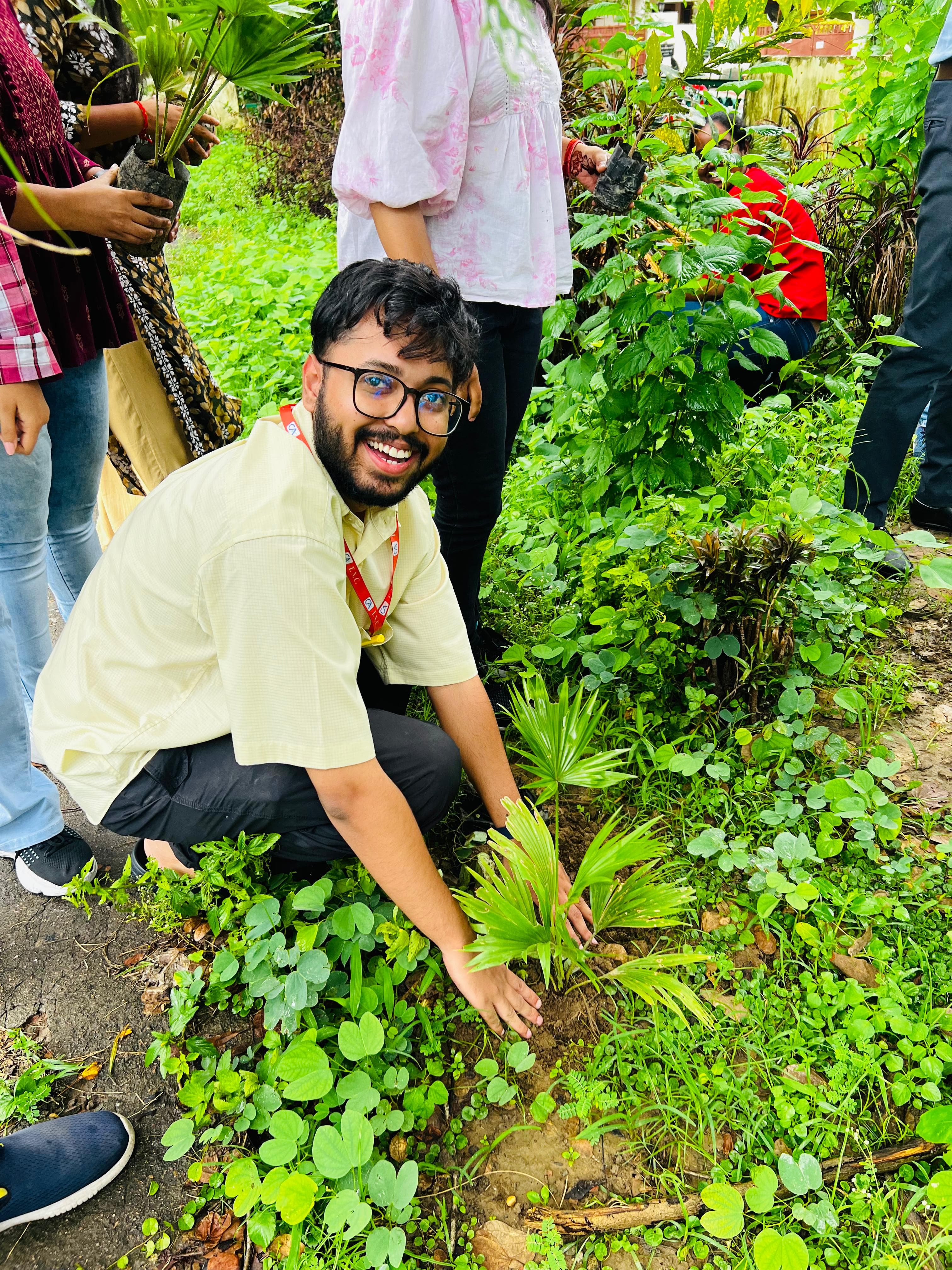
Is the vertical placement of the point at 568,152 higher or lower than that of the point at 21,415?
higher

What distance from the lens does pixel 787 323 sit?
329cm

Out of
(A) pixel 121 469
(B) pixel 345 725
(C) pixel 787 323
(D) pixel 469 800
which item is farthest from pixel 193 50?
(C) pixel 787 323

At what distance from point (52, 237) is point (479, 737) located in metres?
1.23

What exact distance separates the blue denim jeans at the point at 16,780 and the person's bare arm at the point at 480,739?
2.68ft

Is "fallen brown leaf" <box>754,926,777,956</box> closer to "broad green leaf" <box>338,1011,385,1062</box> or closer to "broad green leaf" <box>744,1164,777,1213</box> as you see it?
"broad green leaf" <box>744,1164,777,1213</box>

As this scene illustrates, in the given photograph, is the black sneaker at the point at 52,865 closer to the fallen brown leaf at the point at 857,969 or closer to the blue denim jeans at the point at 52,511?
the blue denim jeans at the point at 52,511

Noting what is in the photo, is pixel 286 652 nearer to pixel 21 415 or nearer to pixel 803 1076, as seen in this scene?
pixel 21 415

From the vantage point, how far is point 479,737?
1692 millimetres

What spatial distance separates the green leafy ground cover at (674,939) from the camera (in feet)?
4.23

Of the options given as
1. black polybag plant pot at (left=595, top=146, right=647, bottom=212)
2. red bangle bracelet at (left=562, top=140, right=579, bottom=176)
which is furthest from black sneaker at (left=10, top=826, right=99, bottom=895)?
red bangle bracelet at (left=562, top=140, right=579, bottom=176)

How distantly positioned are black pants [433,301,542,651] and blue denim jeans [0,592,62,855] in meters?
0.95

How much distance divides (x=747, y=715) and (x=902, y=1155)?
0.94 metres

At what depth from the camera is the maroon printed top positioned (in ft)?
4.82

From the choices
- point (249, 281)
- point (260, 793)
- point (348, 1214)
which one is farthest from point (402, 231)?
point (249, 281)
